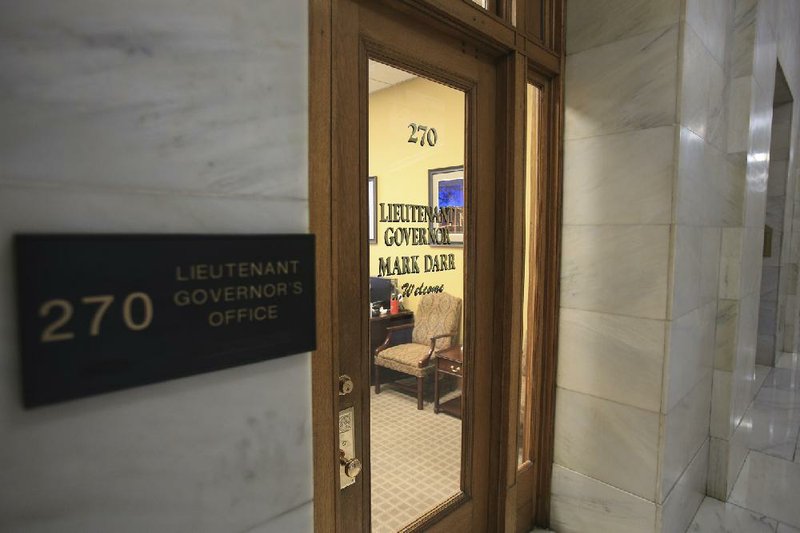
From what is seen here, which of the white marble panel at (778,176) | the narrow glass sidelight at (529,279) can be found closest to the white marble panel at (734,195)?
the narrow glass sidelight at (529,279)

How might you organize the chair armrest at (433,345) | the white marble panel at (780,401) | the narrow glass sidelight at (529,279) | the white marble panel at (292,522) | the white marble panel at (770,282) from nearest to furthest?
the white marble panel at (292,522) < the chair armrest at (433,345) < the narrow glass sidelight at (529,279) < the white marble panel at (780,401) < the white marble panel at (770,282)

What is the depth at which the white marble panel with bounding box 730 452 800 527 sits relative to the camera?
2.24m

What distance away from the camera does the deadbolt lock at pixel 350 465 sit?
1215 mm

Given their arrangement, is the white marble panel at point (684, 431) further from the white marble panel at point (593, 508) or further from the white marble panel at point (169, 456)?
the white marble panel at point (169, 456)

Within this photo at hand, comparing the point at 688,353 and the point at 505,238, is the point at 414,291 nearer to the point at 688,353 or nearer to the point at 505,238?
the point at 505,238

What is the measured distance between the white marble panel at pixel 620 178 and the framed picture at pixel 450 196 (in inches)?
25.7

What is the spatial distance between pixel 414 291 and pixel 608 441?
3.80 ft

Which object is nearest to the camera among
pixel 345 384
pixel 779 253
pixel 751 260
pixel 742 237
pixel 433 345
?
pixel 345 384

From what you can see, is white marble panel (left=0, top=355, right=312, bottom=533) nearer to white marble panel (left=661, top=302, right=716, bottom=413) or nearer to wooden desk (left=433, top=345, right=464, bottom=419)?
wooden desk (left=433, top=345, right=464, bottom=419)

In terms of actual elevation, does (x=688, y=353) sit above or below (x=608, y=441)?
above

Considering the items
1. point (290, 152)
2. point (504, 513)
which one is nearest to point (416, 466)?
point (504, 513)

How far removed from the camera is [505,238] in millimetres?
Answer: 1657

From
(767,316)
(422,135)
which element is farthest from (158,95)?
(767,316)

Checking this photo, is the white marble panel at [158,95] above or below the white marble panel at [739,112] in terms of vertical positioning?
below
